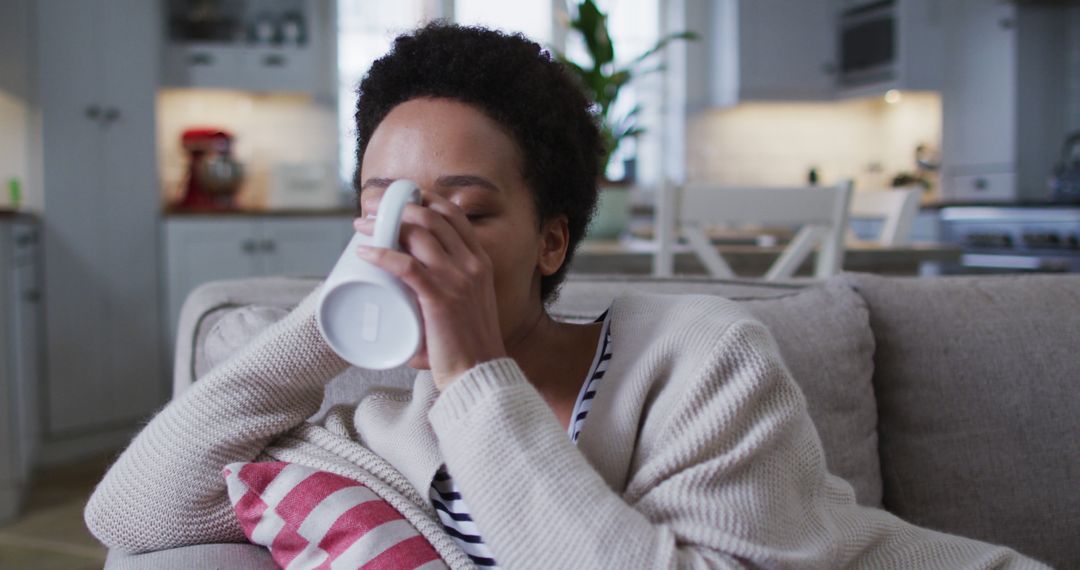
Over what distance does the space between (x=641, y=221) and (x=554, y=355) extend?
4.58 metres

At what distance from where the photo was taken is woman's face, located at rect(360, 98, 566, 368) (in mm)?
909

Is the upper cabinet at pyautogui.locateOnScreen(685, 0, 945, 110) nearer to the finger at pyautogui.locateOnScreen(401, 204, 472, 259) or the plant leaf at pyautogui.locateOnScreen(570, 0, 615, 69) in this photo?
the plant leaf at pyautogui.locateOnScreen(570, 0, 615, 69)

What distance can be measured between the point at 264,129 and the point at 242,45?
0.51 metres

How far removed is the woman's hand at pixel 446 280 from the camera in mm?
762

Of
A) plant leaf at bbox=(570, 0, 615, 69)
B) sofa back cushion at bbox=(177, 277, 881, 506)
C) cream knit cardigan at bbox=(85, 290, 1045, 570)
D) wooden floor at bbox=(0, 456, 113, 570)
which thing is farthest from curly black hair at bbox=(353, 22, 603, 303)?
plant leaf at bbox=(570, 0, 615, 69)

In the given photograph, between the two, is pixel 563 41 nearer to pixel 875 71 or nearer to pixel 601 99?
pixel 875 71

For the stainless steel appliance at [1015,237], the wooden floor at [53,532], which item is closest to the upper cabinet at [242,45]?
the wooden floor at [53,532]

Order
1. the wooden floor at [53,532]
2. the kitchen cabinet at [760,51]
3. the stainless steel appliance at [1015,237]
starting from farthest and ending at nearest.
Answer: the kitchen cabinet at [760,51], the stainless steel appliance at [1015,237], the wooden floor at [53,532]

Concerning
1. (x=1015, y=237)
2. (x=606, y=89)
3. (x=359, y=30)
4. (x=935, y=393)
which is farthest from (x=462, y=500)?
(x=359, y=30)

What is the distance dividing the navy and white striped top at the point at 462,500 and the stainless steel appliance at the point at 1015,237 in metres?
3.74

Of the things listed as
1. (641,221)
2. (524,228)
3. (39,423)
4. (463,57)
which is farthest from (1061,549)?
(641,221)

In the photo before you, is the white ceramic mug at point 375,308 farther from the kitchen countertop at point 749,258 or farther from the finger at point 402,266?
the kitchen countertop at point 749,258

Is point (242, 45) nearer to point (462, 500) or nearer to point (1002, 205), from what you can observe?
point (1002, 205)

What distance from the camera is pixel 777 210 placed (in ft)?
8.59
